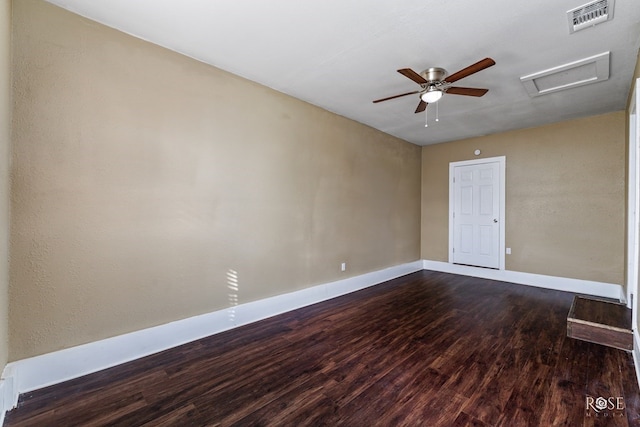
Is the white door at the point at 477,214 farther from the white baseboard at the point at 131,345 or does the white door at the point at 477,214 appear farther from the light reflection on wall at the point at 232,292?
the light reflection on wall at the point at 232,292

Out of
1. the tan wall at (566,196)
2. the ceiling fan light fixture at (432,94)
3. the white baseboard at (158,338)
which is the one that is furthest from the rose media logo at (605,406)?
the tan wall at (566,196)

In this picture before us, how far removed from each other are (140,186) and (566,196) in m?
5.70

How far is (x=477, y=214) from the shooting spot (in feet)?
17.4

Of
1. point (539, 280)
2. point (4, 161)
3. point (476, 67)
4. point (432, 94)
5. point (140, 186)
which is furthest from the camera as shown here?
point (539, 280)

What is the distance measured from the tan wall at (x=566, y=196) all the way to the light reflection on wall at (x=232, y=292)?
15.1ft

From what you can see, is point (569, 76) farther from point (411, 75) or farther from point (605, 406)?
point (605, 406)

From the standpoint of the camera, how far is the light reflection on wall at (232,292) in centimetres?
292

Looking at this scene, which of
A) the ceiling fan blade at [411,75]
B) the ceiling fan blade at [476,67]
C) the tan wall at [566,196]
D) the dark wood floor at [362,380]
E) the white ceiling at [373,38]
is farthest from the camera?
the tan wall at [566,196]

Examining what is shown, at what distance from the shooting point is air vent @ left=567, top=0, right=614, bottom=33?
192 centimetres

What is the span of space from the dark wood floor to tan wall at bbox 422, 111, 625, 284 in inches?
68.0

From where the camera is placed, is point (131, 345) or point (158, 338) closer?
point (131, 345)

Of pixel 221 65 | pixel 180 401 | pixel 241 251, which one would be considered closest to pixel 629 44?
pixel 221 65

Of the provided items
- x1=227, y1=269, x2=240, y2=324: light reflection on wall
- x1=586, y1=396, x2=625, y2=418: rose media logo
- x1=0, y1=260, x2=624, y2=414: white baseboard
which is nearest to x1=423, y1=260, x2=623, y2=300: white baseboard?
x1=0, y1=260, x2=624, y2=414: white baseboard

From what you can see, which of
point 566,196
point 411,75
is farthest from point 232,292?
point 566,196
